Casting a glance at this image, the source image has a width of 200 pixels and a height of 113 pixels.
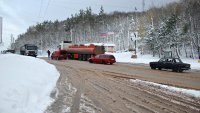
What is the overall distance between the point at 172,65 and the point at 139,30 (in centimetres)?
6634

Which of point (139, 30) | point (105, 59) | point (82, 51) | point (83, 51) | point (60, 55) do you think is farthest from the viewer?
point (139, 30)

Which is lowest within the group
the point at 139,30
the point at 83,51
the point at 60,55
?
the point at 60,55

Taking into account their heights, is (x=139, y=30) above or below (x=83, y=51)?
above

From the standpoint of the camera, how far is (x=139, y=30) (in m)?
95.2

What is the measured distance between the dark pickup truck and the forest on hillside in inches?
1264

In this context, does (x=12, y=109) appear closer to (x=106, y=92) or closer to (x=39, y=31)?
(x=106, y=92)

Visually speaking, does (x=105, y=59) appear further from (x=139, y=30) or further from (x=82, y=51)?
(x=139, y=30)

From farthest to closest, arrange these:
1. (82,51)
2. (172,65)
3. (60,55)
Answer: (60,55) → (82,51) → (172,65)

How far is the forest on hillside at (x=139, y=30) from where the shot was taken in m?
66.8

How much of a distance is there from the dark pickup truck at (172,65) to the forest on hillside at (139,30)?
105ft

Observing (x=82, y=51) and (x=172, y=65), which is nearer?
(x=172, y=65)

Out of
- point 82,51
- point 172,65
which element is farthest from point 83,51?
point 172,65

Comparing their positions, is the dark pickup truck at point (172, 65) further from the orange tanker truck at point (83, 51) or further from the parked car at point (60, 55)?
the parked car at point (60, 55)

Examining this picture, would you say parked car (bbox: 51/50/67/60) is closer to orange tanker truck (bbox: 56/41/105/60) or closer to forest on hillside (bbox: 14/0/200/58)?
orange tanker truck (bbox: 56/41/105/60)
